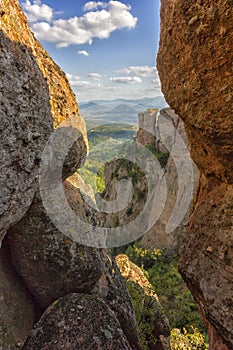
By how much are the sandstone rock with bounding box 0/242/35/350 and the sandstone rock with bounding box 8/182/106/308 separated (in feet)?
1.23

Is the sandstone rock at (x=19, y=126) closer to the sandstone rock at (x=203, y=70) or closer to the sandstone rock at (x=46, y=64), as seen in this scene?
the sandstone rock at (x=46, y=64)

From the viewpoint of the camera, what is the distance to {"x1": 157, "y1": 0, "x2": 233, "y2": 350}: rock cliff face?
611 cm

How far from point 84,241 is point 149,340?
939 centimetres

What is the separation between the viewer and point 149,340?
50.7ft

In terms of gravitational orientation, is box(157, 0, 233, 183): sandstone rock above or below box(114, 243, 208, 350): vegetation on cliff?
above

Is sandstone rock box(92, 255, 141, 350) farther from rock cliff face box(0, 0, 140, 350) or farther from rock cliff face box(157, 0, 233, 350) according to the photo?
rock cliff face box(157, 0, 233, 350)

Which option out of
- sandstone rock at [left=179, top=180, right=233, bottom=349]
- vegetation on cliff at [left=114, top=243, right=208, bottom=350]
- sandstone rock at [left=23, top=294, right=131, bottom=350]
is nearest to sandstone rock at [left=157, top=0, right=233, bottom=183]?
sandstone rock at [left=179, top=180, right=233, bottom=349]

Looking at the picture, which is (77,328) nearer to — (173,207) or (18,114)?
(18,114)

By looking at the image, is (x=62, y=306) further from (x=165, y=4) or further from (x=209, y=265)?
(x=165, y=4)

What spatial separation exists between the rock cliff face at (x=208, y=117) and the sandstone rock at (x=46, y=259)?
4.55 metres

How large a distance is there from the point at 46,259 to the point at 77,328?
2.84 m

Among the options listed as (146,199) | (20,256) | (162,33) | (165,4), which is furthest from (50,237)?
(146,199)

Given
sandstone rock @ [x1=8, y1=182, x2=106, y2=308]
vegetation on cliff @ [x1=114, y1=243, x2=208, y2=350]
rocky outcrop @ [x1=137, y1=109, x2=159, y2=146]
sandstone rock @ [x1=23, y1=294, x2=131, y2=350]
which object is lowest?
vegetation on cliff @ [x1=114, y1=243, x2=208, y2=350]

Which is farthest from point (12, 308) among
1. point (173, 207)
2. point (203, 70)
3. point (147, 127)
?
point (147, 127)
